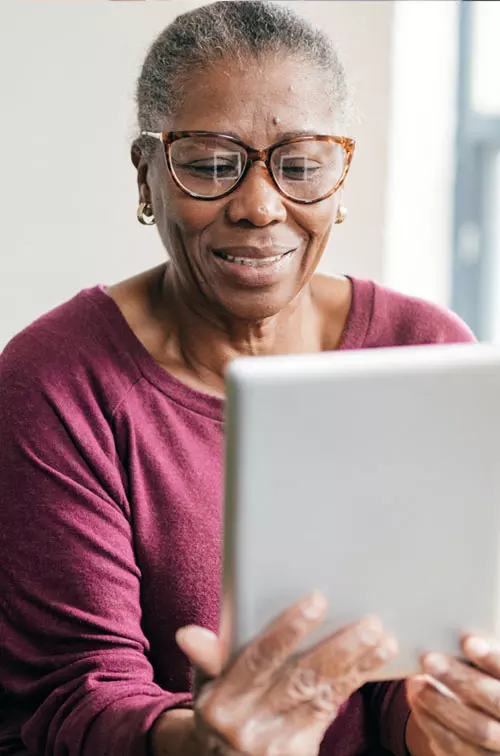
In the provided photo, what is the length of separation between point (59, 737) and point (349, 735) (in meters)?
0.38

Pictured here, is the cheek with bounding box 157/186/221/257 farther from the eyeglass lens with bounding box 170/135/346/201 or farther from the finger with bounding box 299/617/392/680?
the finger with bounding box 299/617/392/680

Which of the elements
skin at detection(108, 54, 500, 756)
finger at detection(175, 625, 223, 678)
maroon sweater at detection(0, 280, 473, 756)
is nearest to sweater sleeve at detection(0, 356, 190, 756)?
maroon sweater at detection(0, 280, 473, 756)

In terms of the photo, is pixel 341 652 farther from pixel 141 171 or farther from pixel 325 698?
pixel 141 171

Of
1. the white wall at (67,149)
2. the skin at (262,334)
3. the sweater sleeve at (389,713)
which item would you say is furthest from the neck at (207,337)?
the white wall at (67,149)

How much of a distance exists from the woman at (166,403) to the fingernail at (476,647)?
0.45 feet

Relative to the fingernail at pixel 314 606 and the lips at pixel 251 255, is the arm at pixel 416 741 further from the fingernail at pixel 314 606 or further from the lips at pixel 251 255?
the lips at pixel 251 255

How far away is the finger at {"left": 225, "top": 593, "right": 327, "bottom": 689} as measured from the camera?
3.14 ft

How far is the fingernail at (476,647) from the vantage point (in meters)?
1.04

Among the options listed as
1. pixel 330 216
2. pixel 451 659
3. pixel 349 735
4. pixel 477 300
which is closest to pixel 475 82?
pixel 477 300

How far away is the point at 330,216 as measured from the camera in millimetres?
1369

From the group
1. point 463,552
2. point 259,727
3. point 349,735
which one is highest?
point 463,552

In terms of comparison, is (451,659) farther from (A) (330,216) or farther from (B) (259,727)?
(A) (330,216)

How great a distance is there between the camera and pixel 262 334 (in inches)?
57.8

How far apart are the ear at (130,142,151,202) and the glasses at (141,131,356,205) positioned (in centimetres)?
9
